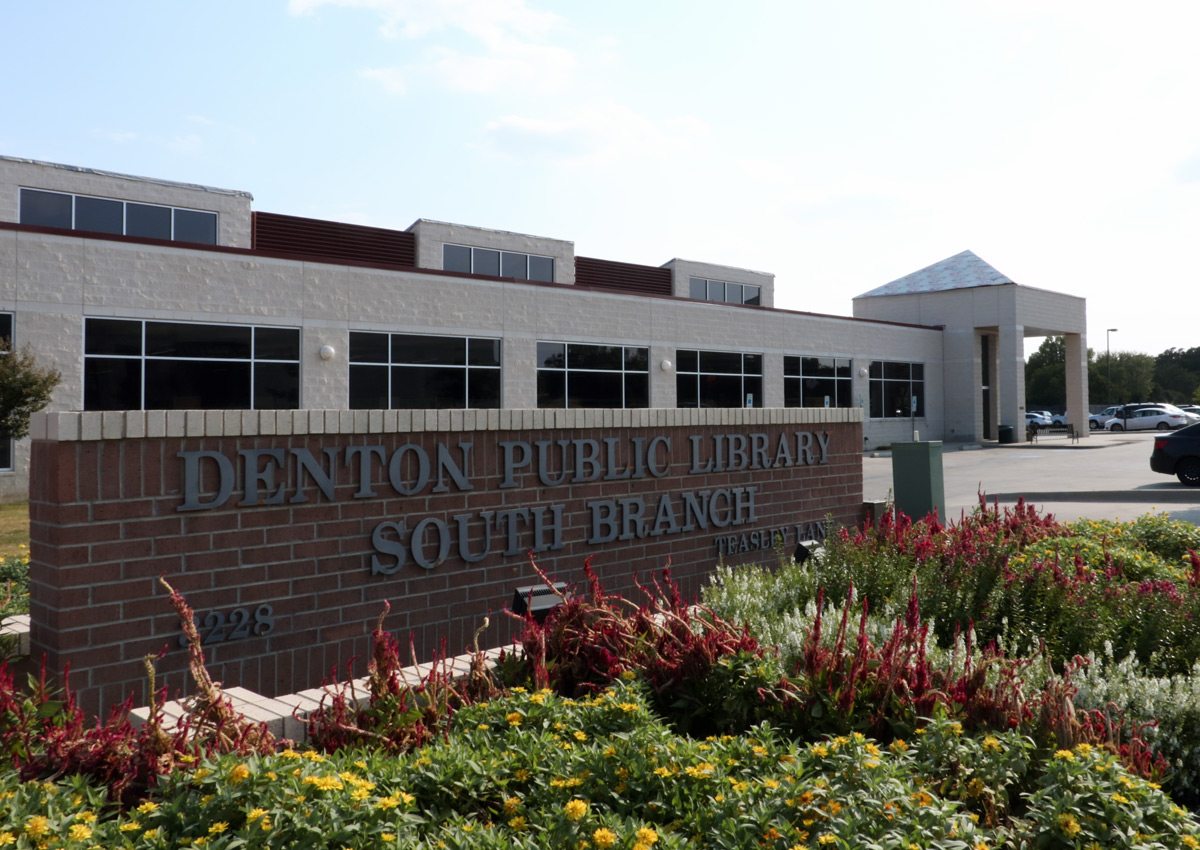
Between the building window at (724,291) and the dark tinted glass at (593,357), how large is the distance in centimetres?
1112

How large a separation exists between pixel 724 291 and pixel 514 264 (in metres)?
12.1

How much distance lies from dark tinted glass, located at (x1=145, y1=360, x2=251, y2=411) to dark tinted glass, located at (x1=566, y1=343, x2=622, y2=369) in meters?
10.1

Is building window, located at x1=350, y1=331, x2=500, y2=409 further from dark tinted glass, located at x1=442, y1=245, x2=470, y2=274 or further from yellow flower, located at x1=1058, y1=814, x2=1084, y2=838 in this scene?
yellow flower, located at x1=1058, y1=814, x2=1084, y2=838

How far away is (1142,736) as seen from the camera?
3.82m

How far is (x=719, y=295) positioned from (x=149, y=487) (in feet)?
125

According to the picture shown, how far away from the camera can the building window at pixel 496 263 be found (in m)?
32.0

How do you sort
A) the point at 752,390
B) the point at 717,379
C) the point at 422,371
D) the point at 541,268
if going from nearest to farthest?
the point at 422,371
the point at 717,379
the point at 752,390
the point at 541,268

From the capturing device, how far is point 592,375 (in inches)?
1138

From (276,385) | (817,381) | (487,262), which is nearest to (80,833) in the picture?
(276,385)

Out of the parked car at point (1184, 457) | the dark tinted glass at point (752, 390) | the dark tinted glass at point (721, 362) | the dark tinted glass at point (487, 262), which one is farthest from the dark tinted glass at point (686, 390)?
the parked car at point (1184, 457)

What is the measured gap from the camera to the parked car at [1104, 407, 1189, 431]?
57.7 meters

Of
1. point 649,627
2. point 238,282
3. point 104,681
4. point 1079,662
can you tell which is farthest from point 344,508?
point 238,282

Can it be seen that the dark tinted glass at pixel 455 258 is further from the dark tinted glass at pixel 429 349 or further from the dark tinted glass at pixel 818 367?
Answer: the dark tinted glass at pixel 818 367

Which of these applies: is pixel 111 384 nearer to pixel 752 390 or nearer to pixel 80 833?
pixel 80 833
